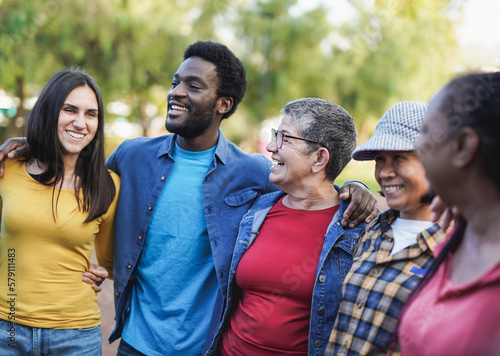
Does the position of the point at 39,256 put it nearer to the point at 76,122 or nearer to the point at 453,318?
the point at 76,122

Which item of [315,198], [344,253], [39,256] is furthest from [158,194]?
[344,253]

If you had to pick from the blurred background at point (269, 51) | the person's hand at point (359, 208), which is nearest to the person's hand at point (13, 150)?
the person's hand at point (359, 208)

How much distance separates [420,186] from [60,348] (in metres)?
1.99

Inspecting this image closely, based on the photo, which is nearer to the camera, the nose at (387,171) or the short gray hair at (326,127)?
the nose at (387,171)

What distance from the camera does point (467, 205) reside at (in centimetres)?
138

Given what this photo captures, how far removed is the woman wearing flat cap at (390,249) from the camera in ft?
6.49

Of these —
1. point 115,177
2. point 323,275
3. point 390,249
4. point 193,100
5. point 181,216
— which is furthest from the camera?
point 193,100

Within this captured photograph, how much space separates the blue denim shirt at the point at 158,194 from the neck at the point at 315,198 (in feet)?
1.41

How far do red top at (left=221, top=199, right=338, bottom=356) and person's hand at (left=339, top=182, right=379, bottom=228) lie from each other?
0.44 ft

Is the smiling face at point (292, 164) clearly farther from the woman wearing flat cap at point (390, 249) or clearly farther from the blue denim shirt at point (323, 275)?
the woman wearing flat cap at point (390, 249)

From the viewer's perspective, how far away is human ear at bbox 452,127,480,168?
1.29 m

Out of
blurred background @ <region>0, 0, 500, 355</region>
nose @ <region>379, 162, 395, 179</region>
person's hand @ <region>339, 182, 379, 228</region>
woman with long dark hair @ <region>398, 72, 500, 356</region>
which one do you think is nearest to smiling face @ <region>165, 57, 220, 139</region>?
person's hand @ <region>339, 182, 379, 228</region>

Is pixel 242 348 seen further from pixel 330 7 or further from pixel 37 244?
pixel 330 7

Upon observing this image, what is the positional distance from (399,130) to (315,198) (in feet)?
2.39
